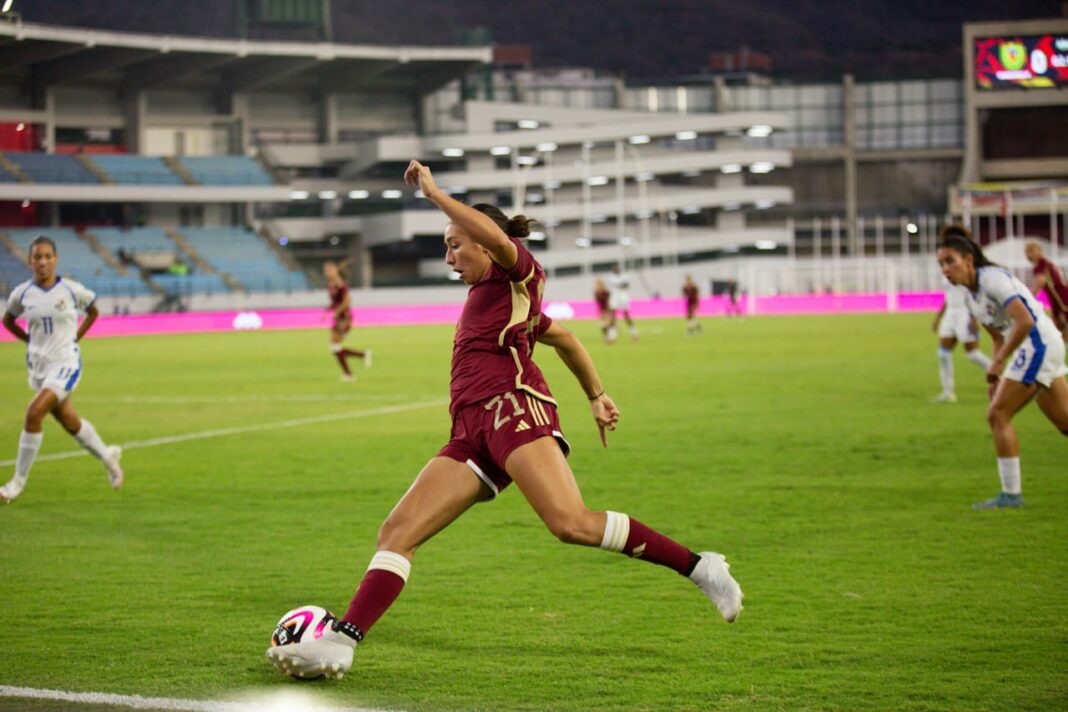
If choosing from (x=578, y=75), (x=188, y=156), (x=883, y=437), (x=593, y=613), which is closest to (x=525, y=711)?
(x=593, y=613)

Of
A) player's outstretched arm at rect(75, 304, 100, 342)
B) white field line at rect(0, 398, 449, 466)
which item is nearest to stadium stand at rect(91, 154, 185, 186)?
white field line at rect(0, 398, 449, 466)

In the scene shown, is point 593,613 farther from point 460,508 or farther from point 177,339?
point 177,339

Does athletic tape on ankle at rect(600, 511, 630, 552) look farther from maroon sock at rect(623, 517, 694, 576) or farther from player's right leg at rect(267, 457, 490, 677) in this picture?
player's right leg at rect(267, 457, 490, 677)

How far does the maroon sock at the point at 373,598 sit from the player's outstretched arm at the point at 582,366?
1.24 m

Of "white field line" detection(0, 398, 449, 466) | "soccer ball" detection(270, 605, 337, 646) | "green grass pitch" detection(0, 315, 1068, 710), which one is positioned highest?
"soccer ball" detection(270, 605, 337, 646)

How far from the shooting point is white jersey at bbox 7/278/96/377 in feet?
40.1

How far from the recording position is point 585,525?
6.36 m

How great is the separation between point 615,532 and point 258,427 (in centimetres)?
1338

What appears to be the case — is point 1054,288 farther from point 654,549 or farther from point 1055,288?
point 654,549

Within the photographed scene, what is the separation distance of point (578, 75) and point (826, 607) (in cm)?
11517

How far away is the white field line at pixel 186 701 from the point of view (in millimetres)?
5977

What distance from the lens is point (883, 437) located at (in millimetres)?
16531

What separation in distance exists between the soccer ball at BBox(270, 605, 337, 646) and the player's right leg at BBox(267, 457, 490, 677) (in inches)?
2.0

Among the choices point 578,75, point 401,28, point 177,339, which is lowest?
point 177,339
